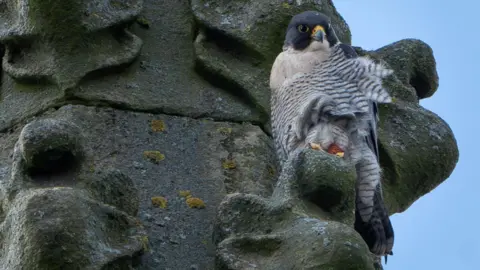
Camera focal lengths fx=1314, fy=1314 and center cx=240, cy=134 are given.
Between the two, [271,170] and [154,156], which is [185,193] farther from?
[271,170]

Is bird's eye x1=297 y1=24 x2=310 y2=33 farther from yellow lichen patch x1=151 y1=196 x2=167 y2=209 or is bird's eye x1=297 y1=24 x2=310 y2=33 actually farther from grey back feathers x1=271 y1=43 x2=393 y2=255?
yellow lichen patch x1=151 y1=196 x2=167 y2=209

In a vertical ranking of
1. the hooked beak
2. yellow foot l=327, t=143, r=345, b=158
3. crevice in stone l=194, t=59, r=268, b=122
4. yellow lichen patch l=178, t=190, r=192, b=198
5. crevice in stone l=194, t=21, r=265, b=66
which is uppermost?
crevice in stone l=194, t=21, r=265, b=66

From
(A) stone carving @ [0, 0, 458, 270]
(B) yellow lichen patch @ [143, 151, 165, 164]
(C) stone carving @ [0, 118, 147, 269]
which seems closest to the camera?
(C) stone carving @ [0, 118, 147, 269]

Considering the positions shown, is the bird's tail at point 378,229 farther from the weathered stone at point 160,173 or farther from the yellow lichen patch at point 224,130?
the yellow lichen patch at point 224,130

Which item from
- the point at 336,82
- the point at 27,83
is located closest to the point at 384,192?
the point at 336,82

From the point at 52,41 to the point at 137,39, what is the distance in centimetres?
41

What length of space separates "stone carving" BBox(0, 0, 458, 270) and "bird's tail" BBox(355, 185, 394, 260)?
0.25 meters

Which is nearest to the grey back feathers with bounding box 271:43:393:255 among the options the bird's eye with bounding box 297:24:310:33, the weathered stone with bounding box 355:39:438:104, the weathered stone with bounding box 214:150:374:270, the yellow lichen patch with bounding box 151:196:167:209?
the weathered stone with bounding box 355:39:438:104

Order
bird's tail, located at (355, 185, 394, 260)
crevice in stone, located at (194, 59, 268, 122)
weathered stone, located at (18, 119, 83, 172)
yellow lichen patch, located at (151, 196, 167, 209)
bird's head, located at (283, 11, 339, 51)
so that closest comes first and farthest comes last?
weathered stone, located at (18, 119, 83, 172)
yellow lichen patch, located at (151, 196, 167, 209)
bird's tail, located at (355, 185, 394, 260)
crevice in stone, located at (194, 59, 268, 122)
bird's head, located at (283, 11, 339, 51)

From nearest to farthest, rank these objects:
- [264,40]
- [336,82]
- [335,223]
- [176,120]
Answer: [335,223] → [176,120] → [264,40] → [336,82]

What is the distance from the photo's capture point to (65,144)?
4.43 m

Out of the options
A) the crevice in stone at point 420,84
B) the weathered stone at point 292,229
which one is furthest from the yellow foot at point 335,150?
the weathered stone at point 292,229

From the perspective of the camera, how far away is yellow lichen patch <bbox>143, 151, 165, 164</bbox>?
5266 mm

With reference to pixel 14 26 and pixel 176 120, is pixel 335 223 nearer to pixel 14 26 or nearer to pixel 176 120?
pixel 176 120
